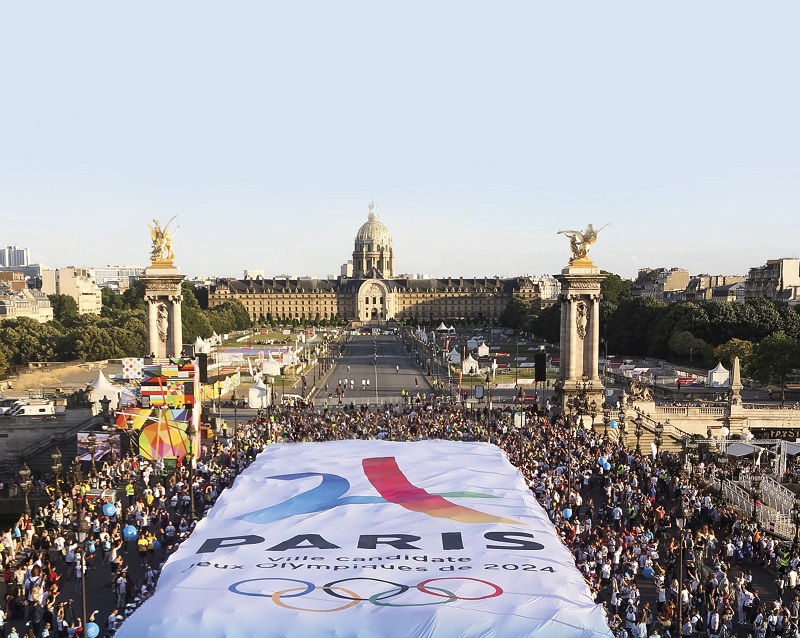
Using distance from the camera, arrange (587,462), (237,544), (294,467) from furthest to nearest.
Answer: (587,462) < (294,467) < (237,544)

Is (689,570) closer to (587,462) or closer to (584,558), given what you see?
(584,558)

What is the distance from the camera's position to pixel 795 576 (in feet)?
68.9

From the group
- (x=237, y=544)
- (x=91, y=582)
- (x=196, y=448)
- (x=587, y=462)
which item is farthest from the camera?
(x=196, y=448)

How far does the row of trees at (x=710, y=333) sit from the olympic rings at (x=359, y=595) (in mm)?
49964

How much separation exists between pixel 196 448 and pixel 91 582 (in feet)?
39.6

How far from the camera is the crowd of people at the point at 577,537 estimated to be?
19031mm

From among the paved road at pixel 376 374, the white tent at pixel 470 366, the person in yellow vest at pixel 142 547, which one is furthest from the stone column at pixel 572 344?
the person in yellow vest at pixel 142 547

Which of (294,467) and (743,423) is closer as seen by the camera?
(294,467)

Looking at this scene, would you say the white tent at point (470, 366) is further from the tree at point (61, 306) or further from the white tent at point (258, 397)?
the tree at point (61, 306)

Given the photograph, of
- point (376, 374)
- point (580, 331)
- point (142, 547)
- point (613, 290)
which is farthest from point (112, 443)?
point (613, 290)

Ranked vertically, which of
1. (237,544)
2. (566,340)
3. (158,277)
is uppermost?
(158,277)

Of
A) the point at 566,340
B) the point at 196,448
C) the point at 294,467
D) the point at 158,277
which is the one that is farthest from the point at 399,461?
the point at 158,277

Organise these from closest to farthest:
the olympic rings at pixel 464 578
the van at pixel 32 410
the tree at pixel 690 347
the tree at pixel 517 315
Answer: the olympic rings at pixel 464 578 < the van at pixel 32 410 < the tree at pixel 690 347 < the tree at pixel 517 315

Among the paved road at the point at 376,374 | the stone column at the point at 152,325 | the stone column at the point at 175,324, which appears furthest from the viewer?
the paved road at the point at 376,374
